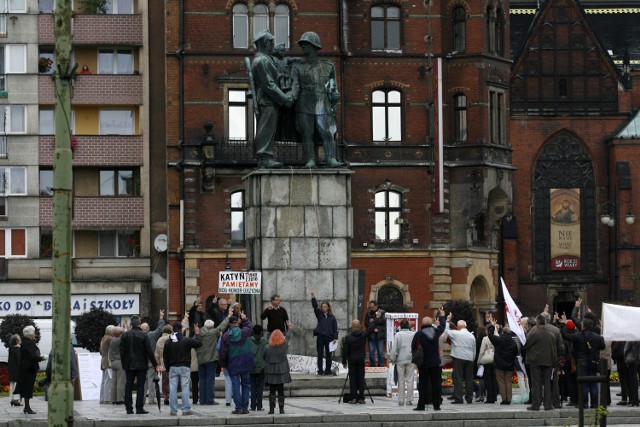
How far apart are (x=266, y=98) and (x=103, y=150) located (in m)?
30.0

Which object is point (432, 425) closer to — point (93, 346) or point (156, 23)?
point (93, 346)

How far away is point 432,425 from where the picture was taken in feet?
92.0

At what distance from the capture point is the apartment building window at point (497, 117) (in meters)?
61.7

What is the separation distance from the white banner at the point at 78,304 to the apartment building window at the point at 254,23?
9847mm

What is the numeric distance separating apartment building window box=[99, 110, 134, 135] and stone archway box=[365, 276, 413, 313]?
10937mm

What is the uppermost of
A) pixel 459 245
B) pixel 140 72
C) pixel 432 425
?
pixel 140 72

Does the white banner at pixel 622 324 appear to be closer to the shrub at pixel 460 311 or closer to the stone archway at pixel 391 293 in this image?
the shrub at pixel 460 311

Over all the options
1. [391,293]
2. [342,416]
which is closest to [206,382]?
[342,416]

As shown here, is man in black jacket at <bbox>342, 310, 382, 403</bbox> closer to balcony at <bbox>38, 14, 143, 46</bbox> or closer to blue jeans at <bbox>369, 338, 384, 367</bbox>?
blue jeans at <bbox>369, 338, 384, 367</bbox>

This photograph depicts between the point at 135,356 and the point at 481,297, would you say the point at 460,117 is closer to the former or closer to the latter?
the point at 481,297

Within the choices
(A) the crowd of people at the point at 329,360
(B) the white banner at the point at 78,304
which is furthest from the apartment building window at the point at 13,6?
(A) the crowd of people at the point at 329,360

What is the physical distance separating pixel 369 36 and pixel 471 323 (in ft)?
37.2

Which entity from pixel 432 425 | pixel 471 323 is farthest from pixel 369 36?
pixel 432 425

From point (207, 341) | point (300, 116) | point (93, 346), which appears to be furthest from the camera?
point (93, 346)
